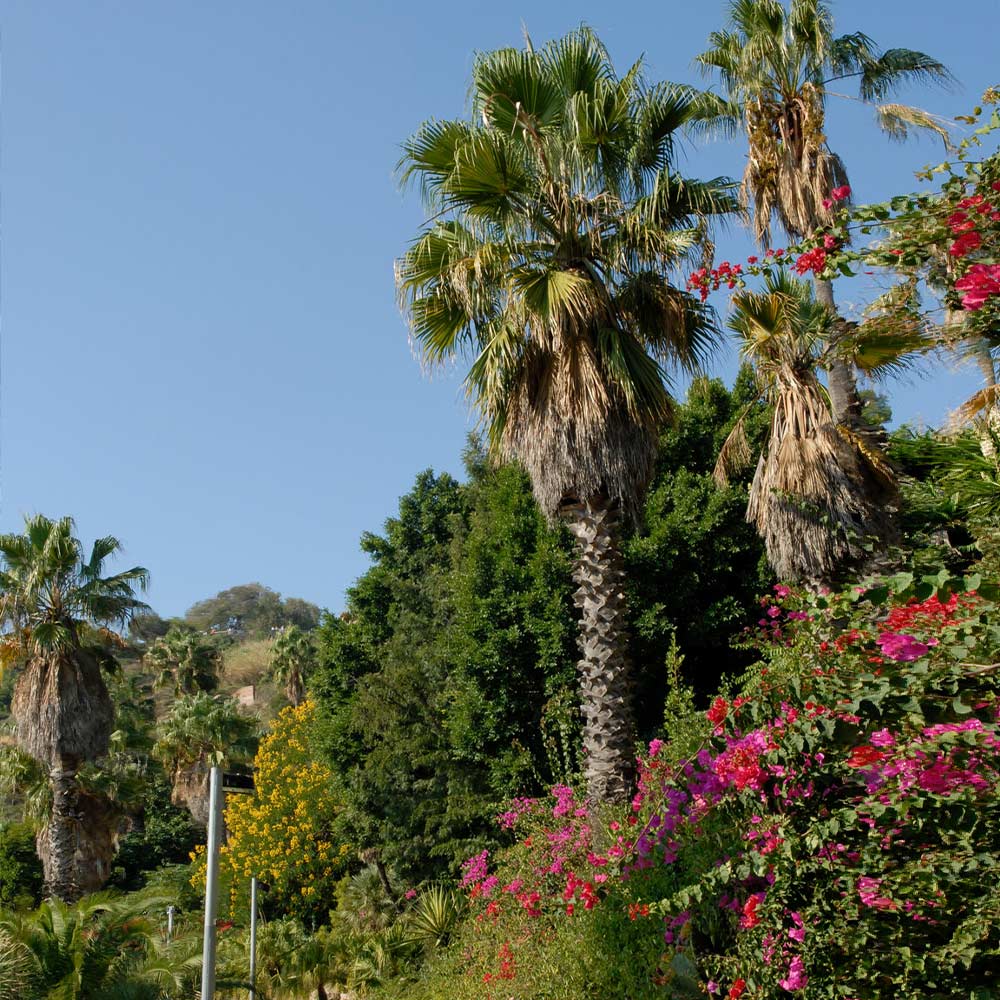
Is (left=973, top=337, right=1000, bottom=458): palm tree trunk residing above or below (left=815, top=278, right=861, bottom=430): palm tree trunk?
below

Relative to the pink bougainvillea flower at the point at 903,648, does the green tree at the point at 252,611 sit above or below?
above

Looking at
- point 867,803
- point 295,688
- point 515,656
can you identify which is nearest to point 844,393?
point 515,656

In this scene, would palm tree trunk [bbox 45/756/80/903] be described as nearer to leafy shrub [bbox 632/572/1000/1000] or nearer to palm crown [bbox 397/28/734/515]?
palm crown [bbox 397/28/734/515]

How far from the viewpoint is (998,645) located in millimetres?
3812

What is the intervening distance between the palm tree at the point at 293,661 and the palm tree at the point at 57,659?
18.2 metres

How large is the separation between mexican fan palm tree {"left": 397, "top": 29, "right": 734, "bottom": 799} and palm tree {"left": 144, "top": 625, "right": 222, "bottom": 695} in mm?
31293

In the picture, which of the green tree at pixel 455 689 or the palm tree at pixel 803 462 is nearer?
the palm tree at pixel 803 462

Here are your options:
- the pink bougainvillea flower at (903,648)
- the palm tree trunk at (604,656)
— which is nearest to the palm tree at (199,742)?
the palm tree trunk at (604,656)

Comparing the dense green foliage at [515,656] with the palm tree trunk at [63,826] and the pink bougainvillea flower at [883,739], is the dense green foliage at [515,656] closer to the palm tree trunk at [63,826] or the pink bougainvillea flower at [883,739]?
the palm tree trunk at [63,826]

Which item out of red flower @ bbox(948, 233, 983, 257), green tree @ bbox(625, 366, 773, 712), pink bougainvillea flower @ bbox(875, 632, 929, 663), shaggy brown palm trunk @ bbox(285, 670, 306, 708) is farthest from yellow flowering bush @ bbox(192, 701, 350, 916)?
red flower @ bbox(948, 233, 983, 257)

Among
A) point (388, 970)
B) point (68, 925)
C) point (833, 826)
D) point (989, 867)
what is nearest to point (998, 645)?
point (989, 867)

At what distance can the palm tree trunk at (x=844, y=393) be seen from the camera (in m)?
11.7

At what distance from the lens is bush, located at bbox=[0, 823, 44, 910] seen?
101ft

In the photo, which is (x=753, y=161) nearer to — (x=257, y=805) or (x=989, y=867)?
(x=989, y=867)
